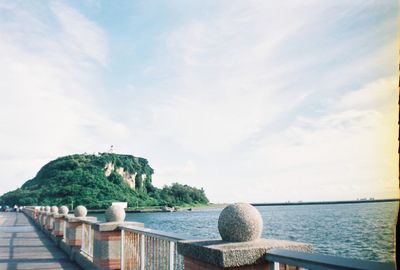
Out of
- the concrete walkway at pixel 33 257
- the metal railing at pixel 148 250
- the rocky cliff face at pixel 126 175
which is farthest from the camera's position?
the rocky cliff face at pixel 126 175

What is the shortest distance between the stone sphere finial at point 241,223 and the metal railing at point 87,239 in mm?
7140

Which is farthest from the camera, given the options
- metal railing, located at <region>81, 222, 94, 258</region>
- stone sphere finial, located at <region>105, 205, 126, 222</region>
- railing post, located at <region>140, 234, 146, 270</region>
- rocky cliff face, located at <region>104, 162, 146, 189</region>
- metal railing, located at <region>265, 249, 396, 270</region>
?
rocky cliff face, located at <region>104, 162, 146, 189</region>

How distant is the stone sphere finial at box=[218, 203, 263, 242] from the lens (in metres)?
3.59

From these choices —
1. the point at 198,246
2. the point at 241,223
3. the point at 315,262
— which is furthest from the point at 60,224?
the point at 315,262

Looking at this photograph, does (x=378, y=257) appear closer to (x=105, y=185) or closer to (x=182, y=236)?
(x=182, y=236)

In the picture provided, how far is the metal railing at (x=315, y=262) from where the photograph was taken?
7.85ft

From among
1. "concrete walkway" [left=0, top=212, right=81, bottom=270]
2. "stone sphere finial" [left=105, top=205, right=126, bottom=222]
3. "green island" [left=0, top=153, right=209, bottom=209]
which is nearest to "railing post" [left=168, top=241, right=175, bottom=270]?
"stone sphere finial" [left=105, top=205, right=126, bottom=222]

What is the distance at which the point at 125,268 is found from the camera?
24.5 feet

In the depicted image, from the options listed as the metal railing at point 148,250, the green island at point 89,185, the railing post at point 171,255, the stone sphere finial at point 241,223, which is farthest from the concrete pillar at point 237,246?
the green island at point 89,185

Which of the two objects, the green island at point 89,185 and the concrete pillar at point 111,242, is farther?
the green island at point 89,185

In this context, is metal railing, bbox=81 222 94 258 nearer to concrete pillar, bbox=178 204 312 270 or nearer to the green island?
concrete pillar, bbox=178 204 312 270

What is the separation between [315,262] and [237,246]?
83 centimetres

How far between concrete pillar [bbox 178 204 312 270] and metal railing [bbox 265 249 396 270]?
0.12 meters

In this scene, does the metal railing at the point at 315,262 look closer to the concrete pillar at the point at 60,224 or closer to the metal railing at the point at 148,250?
the metal railing at the point at 148,250
